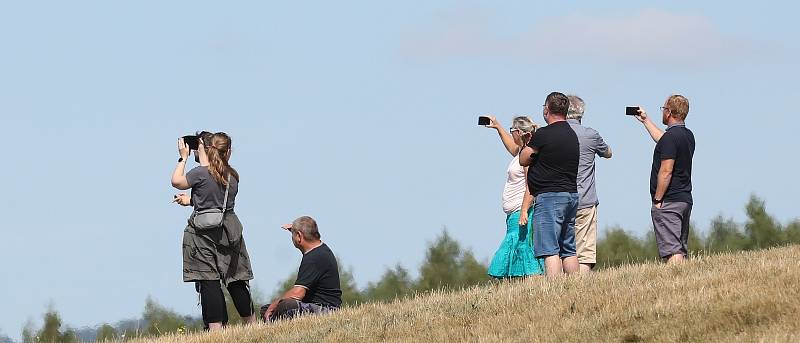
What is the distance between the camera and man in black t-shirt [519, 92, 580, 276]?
12.8 m

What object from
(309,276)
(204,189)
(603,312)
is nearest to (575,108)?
(309,276)

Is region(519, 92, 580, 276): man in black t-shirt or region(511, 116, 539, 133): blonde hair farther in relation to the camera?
region(511, 116, 539, 133): blonde hair

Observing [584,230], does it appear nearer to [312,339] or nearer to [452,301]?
[452,301]

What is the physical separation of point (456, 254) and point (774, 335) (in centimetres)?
4879

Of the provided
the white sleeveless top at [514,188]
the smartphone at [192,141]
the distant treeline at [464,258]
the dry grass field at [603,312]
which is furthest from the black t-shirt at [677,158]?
the distant treeline at [464,258]

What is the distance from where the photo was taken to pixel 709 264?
13.1 m

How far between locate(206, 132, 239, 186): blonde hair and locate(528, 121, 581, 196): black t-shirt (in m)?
3.05

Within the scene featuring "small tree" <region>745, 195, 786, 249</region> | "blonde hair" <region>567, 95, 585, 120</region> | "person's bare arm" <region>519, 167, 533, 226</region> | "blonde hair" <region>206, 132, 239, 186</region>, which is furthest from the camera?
"small tree" <region>745, 195, 786, 249</region>

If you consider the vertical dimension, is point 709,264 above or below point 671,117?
below

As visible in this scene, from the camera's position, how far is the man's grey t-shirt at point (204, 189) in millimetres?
13500

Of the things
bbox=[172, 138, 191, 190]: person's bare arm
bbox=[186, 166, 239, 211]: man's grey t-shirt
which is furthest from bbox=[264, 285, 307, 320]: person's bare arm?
bbox=[172, 138, 191, 190]: person's bare arm

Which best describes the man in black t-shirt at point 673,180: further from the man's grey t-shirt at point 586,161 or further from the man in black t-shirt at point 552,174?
the man in black t-shirt at point 552,174

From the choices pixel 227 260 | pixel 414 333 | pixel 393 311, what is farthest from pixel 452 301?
pixel 227 260

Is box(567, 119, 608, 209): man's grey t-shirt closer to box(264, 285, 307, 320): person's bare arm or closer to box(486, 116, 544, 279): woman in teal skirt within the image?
box(486, 116, 544, 279): woman in teal skirt
